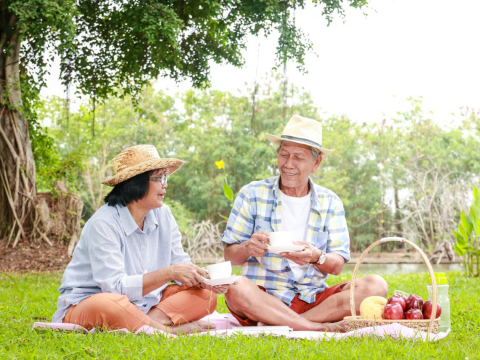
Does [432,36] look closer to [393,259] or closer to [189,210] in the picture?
[393,259]

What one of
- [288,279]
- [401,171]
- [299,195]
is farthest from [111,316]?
[401,171]

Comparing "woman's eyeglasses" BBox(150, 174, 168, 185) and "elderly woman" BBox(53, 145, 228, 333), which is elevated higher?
"woman's eyeglasses" BBox(150, 174, 168, 185)

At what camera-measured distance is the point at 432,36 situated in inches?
757

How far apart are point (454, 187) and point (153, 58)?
968cm

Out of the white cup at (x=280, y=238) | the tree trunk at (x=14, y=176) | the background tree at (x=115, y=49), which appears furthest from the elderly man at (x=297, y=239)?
the tree trunk at (x=14, y=176)

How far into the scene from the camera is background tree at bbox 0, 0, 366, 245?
852 centimetres

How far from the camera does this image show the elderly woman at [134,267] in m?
3.11

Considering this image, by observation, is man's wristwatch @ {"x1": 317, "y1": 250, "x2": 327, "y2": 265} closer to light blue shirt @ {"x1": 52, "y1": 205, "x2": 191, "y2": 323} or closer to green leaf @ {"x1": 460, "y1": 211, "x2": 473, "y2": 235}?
light blue shirt @ {"x1": 52, "y1": 205, "x2": 191, "y2": 323}

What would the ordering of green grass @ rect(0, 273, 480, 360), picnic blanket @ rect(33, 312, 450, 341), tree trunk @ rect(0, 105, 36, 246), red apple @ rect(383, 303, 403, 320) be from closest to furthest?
green grass @ rect(0, 273, 480, 360)
picnic blanket @ rect(33, 312, 450, 341)
red apple @ rect(383, 303, 403, 320)
tree trunk @ rect(0, 105, 36, 246)

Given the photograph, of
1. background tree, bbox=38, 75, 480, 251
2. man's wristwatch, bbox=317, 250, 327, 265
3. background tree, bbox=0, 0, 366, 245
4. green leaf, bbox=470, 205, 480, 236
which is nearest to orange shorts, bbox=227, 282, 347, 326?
man's wristwatch, bbox=317, 250, 327, 265

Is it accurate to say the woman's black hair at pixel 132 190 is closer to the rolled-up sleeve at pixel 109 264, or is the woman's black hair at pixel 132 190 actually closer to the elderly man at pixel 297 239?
the rolled-up sleeve at pixel 109 264

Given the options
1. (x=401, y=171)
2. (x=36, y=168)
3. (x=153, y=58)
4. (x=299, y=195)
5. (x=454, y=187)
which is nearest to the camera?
(x=299, y=195)

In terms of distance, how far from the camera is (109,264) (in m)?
3.11

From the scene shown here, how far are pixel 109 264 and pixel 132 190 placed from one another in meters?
0.44
